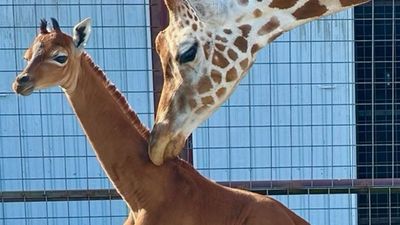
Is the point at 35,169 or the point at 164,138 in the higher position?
the point at 164,138

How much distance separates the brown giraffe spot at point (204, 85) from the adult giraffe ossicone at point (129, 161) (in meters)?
0.70

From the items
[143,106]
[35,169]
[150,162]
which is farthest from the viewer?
[35,169]

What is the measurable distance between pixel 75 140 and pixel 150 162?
2348 mm

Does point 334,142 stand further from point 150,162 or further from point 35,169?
point 150,162

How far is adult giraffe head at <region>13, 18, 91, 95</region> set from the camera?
8.66 ft

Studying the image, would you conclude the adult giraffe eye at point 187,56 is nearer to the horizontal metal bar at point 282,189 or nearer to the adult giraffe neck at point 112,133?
the adult giraffe neck at point 112,133

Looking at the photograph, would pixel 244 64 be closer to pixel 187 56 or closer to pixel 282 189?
pixel 187 56

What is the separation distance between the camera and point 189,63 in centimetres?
199

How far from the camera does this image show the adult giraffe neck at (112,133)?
2713 millimetres

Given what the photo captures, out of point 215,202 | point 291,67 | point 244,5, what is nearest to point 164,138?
point 244,5

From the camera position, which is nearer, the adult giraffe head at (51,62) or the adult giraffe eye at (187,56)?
the adult giraffe eye at (187,56)

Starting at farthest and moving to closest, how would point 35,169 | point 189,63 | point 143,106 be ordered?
point 35,169 → point 143,106 → point 189,63

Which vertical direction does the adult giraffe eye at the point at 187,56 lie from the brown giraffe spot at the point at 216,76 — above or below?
above

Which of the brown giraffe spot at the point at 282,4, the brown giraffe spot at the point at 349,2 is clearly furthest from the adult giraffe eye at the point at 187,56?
the brown giraffe spot at the point at 349,2
